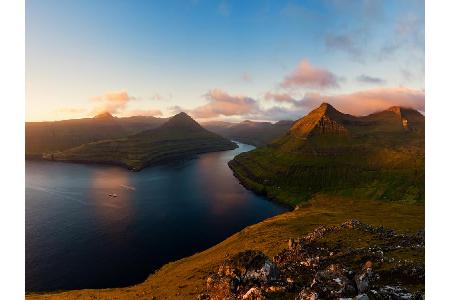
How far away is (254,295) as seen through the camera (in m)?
38.2

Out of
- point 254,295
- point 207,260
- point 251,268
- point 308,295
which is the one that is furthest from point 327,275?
point 207,260

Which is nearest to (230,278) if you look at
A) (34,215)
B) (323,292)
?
(323,292)

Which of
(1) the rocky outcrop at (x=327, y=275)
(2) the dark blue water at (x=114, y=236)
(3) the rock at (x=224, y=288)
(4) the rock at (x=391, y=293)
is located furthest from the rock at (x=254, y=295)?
(2) the dark blue water at (x=114, y=236)

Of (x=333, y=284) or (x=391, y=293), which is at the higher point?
(x=391, y=293)

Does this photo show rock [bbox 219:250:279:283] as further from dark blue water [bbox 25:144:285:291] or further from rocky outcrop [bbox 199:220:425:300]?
dark blue water [bbox 25:144:285:291]

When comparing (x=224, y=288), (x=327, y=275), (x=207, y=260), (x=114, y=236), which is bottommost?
(x=114, y=236)

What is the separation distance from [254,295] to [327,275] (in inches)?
335

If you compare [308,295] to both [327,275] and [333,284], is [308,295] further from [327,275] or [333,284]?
[327,275]

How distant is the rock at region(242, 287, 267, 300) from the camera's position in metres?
37.4

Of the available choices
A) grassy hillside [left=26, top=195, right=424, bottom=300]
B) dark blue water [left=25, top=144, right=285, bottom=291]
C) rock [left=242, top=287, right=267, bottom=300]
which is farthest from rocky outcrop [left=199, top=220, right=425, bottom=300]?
dark blue water [left=25, top=144, right=285, bottom=291]

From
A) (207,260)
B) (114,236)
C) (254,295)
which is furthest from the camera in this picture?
(114,236)

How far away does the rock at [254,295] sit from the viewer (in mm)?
37412

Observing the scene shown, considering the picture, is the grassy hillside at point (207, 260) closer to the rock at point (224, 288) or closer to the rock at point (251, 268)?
the rock at point (224, 288)

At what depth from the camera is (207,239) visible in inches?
5556
